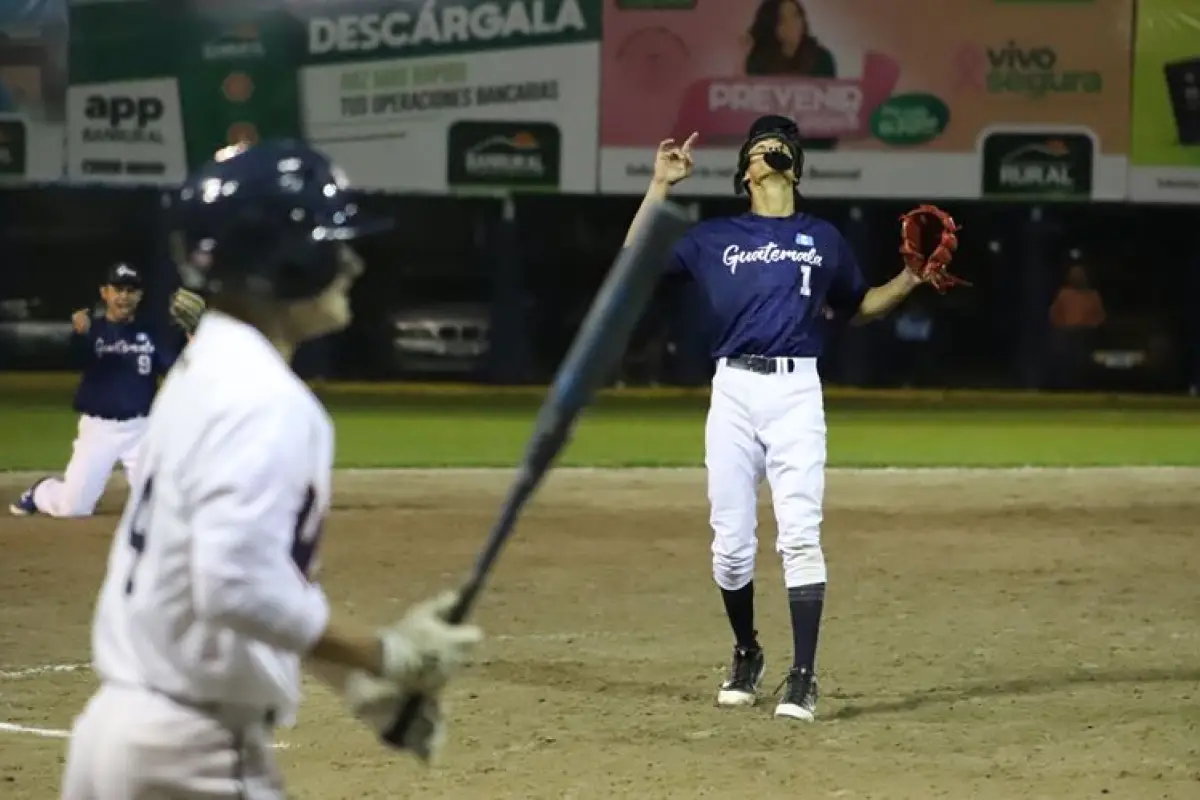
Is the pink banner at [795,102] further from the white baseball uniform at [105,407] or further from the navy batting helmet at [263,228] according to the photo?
the navy batting helmet at [263,228]

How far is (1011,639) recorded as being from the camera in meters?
7.91

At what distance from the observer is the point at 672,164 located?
20.1ft

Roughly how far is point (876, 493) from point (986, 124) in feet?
37.8

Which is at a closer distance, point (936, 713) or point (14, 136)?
point (936, 713)

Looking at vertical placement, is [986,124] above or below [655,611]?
above

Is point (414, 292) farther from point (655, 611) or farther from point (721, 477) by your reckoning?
point (721, 477)

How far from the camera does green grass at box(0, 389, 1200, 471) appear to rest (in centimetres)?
1530

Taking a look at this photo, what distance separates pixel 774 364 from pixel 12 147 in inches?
712

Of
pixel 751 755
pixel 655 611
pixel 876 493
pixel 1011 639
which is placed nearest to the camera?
pixel 751 755

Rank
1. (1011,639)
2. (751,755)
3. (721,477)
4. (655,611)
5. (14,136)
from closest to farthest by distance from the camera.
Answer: (751,755) → (721,477) → (1011,639) → (655,611) → (14,136)

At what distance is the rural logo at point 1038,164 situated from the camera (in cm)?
2320

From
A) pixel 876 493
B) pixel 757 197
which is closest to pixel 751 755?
pixel 757 197

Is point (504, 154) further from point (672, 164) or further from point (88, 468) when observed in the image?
point (672, 164)

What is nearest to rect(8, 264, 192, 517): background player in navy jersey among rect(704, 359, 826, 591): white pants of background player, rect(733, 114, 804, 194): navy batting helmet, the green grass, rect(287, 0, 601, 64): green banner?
the green grass
